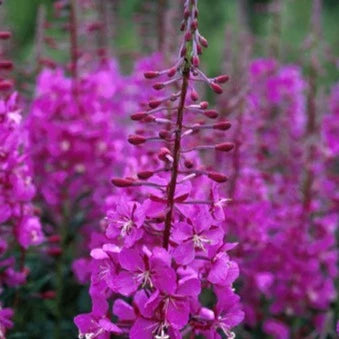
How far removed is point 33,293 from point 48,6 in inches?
304

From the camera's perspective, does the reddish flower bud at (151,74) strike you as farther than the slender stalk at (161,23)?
No

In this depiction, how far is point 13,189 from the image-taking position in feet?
9.23

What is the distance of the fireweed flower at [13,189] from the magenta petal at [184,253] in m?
0.75

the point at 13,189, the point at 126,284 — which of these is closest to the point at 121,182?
the point at 126,284

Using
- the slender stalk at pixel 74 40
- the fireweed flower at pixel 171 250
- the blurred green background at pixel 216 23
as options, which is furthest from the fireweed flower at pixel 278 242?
Result: the blurred green background at pixel 216 23

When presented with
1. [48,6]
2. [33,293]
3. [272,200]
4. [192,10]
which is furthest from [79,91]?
[48,6]

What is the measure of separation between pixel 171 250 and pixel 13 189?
92 cm

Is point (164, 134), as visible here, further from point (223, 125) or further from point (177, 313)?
point (177, 313)

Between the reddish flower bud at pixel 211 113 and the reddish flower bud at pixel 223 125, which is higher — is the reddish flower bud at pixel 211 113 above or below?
above

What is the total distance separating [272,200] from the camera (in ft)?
13.9

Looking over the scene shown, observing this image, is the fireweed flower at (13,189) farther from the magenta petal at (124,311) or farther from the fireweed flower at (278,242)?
the fireweed flower at (278,242)

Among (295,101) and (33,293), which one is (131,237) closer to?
(33,293)

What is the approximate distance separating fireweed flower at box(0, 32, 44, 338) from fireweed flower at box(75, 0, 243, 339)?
0.56 m

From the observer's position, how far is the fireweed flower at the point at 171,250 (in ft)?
6.84
